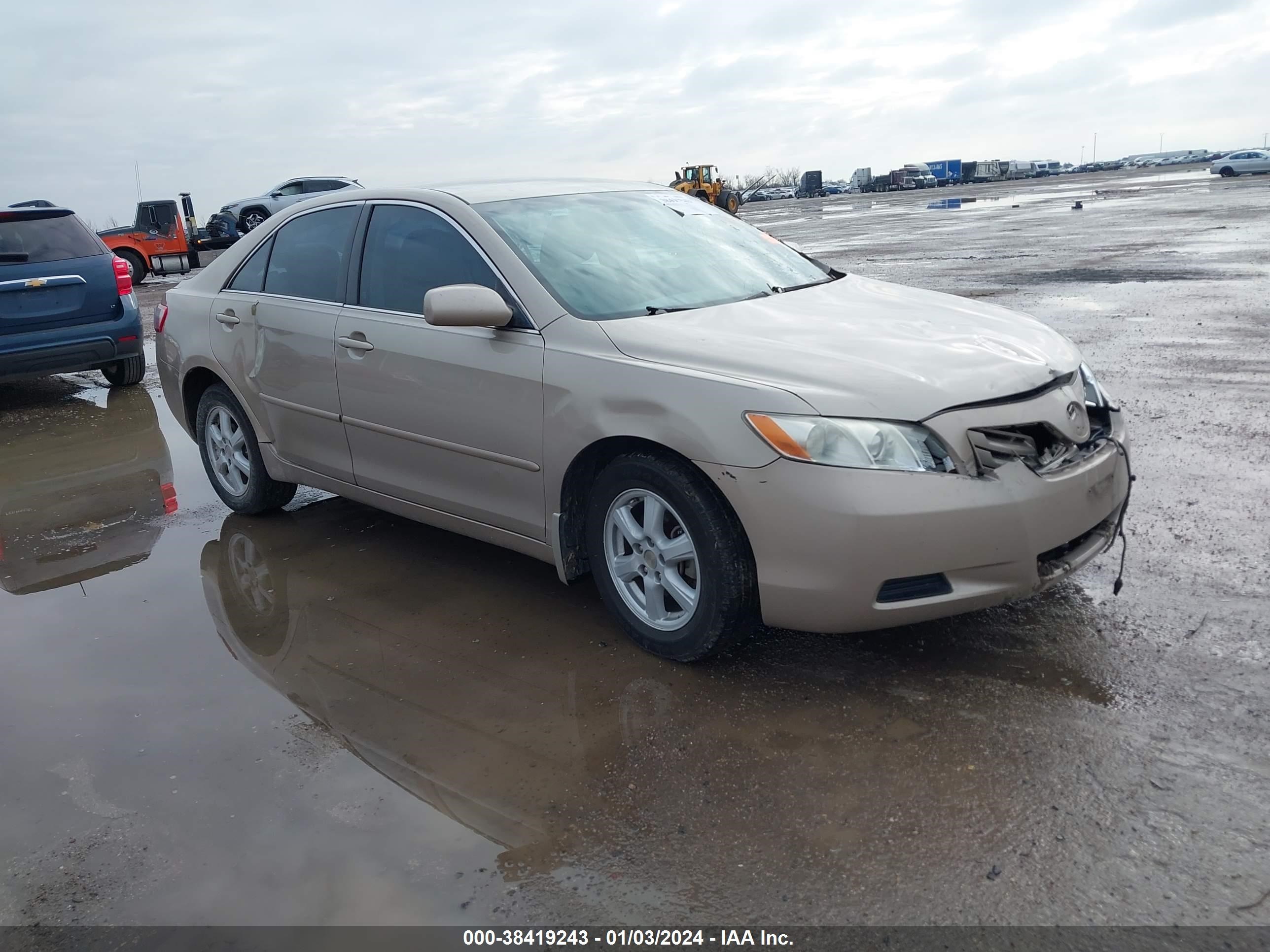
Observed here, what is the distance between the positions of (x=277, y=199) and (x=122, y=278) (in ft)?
55.8

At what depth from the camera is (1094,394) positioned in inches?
152

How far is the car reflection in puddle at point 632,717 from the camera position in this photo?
283 centimetres

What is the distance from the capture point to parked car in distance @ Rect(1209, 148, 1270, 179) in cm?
5734

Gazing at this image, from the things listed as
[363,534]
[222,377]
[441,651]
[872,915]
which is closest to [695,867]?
[872,915]

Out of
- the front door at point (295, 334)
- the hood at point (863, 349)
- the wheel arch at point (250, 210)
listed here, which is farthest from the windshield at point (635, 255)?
the wheel arch at point (250, 210)

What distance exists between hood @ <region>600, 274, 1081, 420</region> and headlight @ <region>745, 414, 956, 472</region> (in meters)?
0.04

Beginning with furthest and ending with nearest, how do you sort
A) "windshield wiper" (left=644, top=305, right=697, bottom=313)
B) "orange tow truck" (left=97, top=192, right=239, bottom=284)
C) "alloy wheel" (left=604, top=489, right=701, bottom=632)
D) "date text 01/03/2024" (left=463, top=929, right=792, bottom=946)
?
"orange tow truck" (left=97, top=192, right=239, bottom=284) < "windshield wiper" (left=644, top=305, right=697, bottom=313) < "alloy wheel" (left=604, top=489, right=701, bottom=632) < "date text 01/03/2024" (left=463, top=929, right=792, bottom=946)

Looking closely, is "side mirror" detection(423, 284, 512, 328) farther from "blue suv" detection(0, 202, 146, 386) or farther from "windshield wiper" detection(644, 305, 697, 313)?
"blue suv" detection(0, 202, 146, 386)

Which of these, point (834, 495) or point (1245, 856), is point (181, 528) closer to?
point (834, 495)

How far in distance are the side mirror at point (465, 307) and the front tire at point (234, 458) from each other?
6.45ft

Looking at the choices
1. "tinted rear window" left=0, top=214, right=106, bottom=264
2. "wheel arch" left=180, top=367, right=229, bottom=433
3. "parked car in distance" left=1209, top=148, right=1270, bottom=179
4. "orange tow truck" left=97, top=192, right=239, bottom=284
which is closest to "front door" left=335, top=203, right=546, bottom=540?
"wheel arch" left=180, top=367, right=229, bottom=433

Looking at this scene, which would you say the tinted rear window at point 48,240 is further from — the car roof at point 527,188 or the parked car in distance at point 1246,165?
the parked car in distance at point 1246,165

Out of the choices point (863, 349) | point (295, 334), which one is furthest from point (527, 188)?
point (863, 349)

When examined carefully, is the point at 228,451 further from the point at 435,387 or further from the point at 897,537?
the point at 897,537
